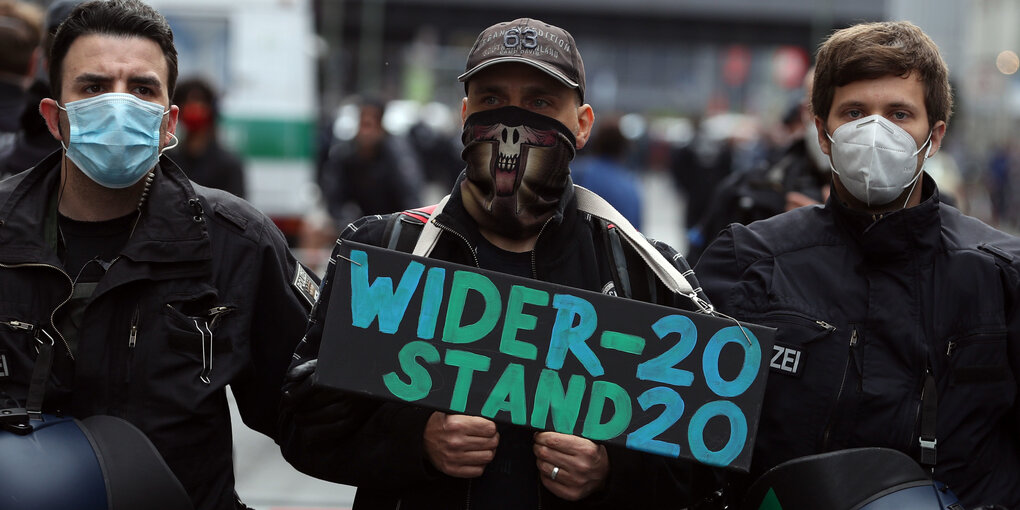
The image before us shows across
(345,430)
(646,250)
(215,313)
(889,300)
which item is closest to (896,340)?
(889,300)

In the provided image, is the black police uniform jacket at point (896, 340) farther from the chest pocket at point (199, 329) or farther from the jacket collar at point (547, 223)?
the chest pocket at point (199, 329)

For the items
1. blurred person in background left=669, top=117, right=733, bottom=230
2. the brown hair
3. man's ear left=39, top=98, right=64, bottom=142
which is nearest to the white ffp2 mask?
the brown hair

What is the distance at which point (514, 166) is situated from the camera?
3.16 meters

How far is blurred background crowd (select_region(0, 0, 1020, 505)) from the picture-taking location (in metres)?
6.00

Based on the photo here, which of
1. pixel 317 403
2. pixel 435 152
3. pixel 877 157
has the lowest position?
A: pixel 435 152

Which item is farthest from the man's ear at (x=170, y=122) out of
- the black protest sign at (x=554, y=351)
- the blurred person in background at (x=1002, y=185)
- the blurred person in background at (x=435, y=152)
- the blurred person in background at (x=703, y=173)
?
the blurred person in background at (x=1002, y=185)

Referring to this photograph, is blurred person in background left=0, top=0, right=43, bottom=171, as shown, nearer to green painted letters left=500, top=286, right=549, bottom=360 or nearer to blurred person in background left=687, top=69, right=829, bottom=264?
blurred person in background left=687, top=69, right=829, bottom=264

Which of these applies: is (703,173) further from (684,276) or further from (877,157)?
(684,276)

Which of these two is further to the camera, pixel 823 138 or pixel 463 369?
pixel 823 138

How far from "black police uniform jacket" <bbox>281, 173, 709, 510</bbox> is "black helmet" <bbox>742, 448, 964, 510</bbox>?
10.0 inches

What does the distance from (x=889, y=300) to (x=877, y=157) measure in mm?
362

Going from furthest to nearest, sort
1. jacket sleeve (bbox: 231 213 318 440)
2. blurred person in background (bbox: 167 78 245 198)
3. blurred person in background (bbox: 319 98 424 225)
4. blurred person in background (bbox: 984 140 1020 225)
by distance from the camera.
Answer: blurred person in background (bbox: 984 140 1020 225) < blurred person in background (bbox: 319 98 424 225) < blurred person in background (bbox: 167 78 245 198) < jacket sleeve (bbox: 231 213 318 440)

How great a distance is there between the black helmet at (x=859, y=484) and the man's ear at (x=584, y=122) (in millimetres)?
947

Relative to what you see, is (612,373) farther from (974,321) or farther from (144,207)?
(144,207)
